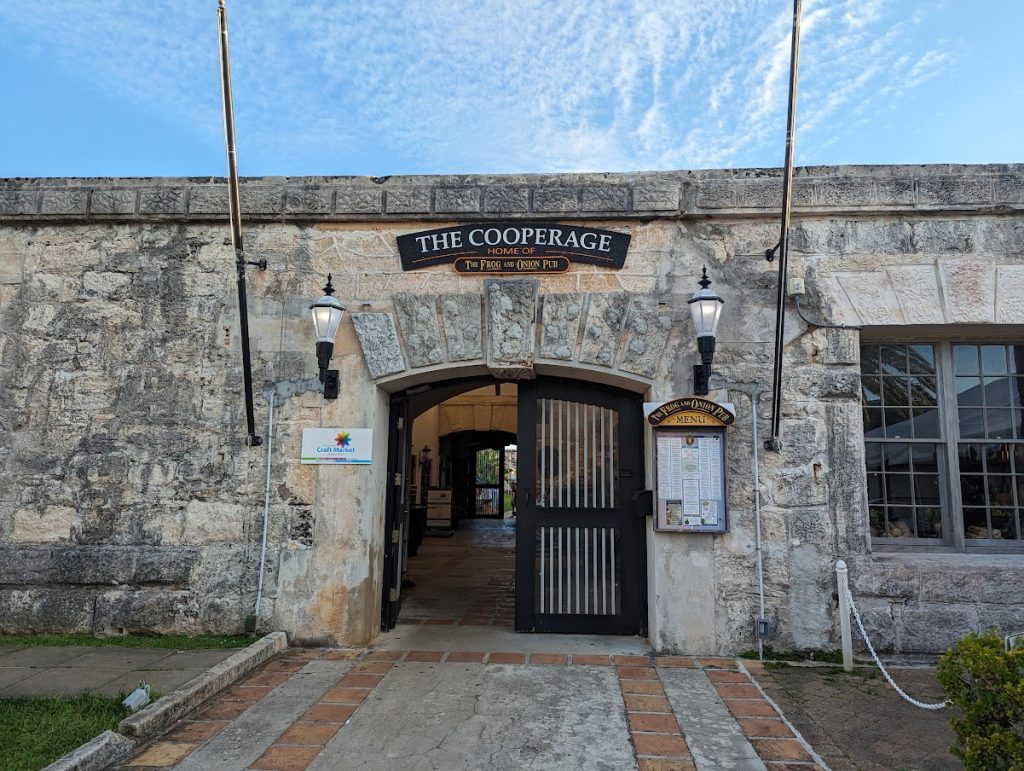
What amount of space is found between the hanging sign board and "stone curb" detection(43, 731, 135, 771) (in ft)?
7.58

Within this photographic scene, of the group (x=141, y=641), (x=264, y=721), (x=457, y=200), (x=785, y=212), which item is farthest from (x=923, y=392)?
(x=141, y=641)

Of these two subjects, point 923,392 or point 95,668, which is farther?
point 923,392

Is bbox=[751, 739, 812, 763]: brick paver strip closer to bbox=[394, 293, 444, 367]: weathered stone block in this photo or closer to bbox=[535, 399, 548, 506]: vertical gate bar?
bbox=[535, 399, 548, 506]: vertical gate bar

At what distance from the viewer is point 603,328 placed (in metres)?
5.26

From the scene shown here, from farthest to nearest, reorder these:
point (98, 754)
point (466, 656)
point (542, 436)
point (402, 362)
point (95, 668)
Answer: point (542, 436) → point (402, 362) → point (466, 656) → point (95, 668) → point (98, 754)

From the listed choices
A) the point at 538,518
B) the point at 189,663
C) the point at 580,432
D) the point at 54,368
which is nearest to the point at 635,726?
the point at 538,518

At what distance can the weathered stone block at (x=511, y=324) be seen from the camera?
5262 millimetres

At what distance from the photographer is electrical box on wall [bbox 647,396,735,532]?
16.4 feet

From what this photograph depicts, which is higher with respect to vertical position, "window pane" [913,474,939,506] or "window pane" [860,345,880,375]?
"window pane" [860,345,880,375]

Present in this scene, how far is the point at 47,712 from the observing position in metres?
3.58

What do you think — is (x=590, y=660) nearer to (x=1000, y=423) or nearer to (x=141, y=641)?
(x=141, y=641)

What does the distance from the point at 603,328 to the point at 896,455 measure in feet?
8.43

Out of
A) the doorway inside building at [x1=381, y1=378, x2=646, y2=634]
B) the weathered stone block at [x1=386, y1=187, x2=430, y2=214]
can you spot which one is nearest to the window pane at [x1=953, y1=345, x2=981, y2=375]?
the doorway inside building at [x1=381, y1=378, x2=646, y2=634]

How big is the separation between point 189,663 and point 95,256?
3.44 metres
